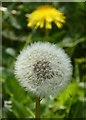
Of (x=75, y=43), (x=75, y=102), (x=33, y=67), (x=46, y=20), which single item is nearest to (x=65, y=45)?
(x=75, y=43)

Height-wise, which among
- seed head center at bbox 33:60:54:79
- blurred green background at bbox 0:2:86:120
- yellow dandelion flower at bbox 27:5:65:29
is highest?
seed head center at bbox 33:60:54:79

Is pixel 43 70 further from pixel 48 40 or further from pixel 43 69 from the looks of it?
pixel 48 40

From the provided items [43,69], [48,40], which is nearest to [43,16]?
[48,40]

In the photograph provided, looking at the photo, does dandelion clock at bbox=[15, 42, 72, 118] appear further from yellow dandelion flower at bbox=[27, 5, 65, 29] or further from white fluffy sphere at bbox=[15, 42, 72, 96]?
yellow dandelion flower at bbox=[27, 5, 65, 29]

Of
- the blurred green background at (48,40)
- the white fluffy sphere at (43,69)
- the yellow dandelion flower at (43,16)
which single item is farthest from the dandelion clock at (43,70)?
the yellow dandelion flower at (43,16)

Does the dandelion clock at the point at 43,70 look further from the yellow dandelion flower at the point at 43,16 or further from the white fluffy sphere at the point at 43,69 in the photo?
the yellow dandelion flower at the point at 43,16

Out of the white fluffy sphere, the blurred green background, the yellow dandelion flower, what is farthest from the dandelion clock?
the yellow dandelion flower
